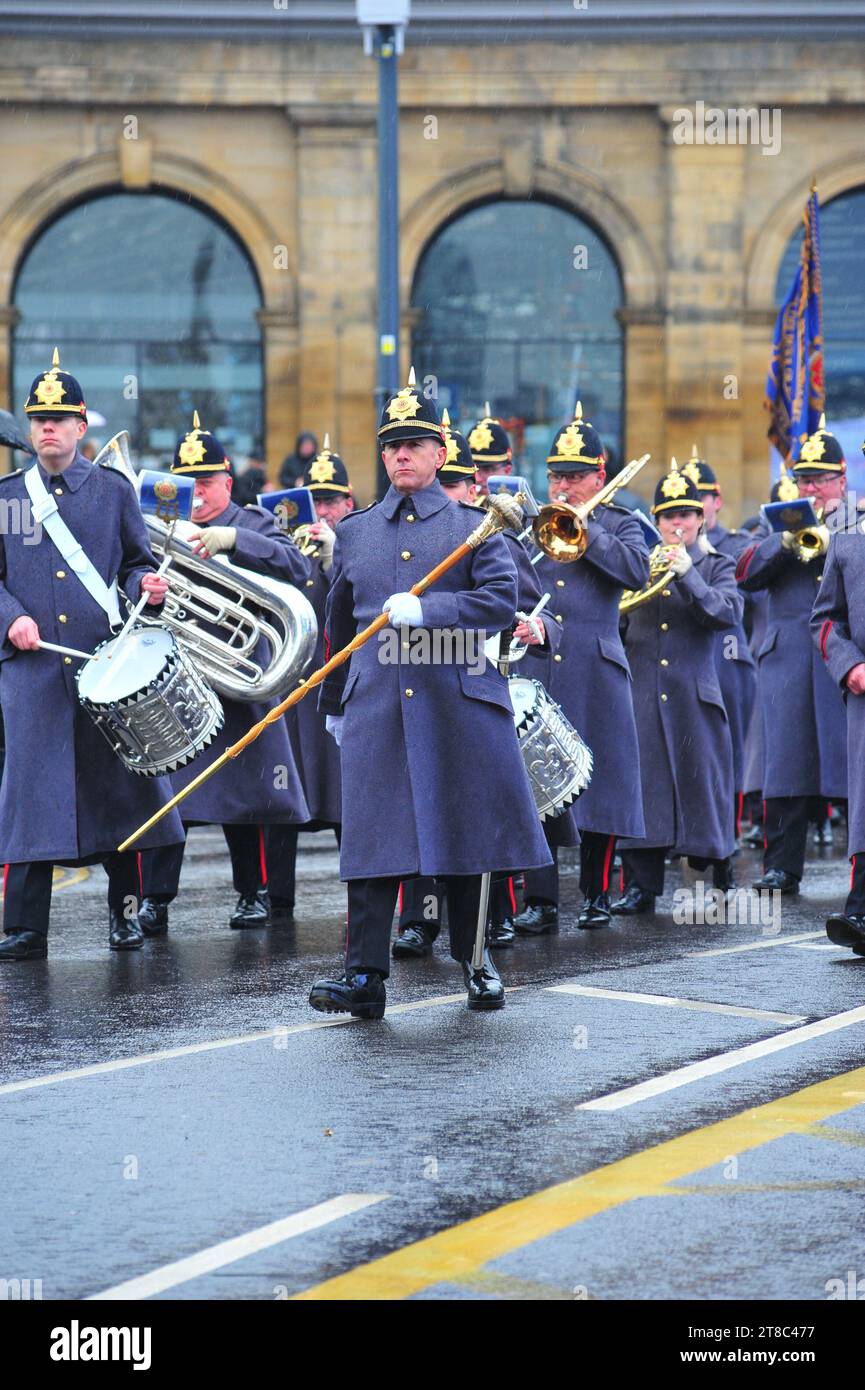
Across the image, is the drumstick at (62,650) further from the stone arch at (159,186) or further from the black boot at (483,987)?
the stone arch at (159,186)

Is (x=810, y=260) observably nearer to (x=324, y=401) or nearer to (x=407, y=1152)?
(x=324, y=401)

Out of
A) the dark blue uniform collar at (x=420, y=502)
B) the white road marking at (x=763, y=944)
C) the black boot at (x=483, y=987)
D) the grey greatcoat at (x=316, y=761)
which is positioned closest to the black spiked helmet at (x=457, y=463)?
the grey greatcoat at (x=316, y=761)

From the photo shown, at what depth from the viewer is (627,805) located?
10.8 m

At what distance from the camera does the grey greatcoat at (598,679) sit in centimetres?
1073

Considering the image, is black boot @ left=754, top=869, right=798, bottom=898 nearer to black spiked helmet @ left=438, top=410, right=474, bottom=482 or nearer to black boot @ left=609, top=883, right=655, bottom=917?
black boot @ left=609, top=883, right=655, bottom=917

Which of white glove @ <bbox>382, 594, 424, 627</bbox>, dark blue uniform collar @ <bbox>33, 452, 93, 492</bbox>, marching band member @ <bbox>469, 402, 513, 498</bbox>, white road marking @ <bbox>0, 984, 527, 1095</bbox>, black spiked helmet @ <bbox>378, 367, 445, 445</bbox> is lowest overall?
white road marking @ <bbox>0, 984, 527, 1095</bbox>

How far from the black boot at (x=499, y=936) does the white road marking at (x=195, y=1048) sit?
4.33ft

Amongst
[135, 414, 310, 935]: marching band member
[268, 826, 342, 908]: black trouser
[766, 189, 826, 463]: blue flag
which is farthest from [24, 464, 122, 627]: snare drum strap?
[766, 189, 826, 463]: blue flag

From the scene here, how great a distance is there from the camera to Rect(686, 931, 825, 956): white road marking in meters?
9.69

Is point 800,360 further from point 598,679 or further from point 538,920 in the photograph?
point 538,920

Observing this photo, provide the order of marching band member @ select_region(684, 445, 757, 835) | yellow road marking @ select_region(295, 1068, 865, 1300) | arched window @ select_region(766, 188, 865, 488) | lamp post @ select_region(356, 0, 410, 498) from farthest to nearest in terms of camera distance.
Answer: arched window @ select_region(766, 188, 865, 488)
lamp post @ select_region(356, 0, 410, 498)
marching band member @ select_region(684, 445, 757, 835)
yellow road marking @ select_region(295, 1068, 865, 1300)

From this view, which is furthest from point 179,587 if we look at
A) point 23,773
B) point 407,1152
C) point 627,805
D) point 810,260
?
point 810,260

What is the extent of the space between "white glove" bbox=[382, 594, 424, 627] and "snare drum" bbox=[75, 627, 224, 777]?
1527 millimetres

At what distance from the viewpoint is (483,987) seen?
27.1ft
